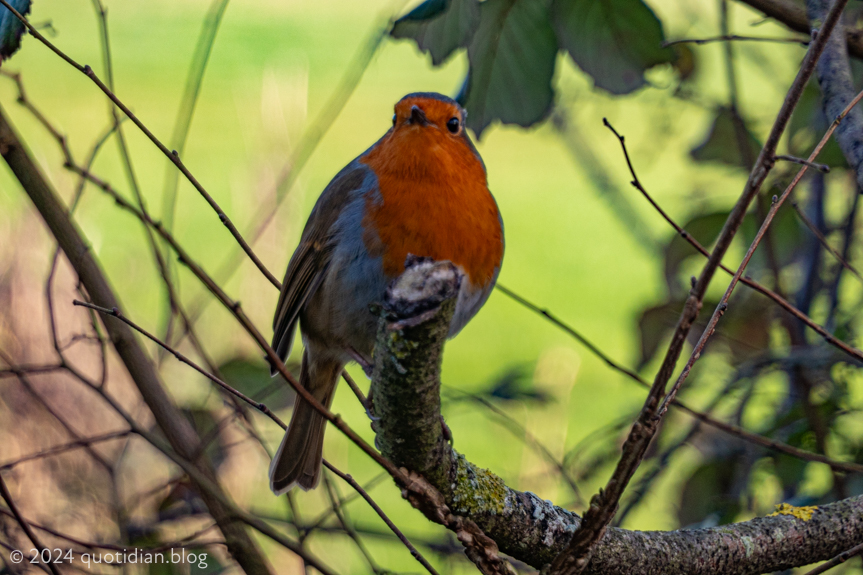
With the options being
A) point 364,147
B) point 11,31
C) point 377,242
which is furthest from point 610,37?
point 364,147

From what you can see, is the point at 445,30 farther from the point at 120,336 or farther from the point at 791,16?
the point at 120,336

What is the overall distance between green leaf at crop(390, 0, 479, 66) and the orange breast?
0.27 meters

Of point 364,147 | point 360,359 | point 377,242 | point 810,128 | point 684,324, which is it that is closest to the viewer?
point 684,324

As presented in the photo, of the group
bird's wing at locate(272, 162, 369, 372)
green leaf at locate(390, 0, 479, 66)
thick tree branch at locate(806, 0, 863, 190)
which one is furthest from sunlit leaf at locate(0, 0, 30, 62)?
thick tree branch at locate(806, 0, 863, 190)

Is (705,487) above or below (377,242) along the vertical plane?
above

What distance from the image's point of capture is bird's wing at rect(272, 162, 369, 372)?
216 centimetres

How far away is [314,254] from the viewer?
2.21 m

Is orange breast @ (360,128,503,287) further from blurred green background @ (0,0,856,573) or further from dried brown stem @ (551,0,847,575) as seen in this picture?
dried brown stem @ (551,0,847,575)

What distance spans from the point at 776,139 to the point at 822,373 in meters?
1.84

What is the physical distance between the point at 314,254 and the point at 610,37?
0.97 meters

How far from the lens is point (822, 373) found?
99.0 inches

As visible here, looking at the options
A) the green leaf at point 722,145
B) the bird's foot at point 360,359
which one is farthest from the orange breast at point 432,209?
the green leaf at point 722,145

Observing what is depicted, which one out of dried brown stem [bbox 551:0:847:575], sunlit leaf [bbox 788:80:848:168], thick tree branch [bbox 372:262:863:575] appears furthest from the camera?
sunlit leaf [bbox 788:80:848:168]

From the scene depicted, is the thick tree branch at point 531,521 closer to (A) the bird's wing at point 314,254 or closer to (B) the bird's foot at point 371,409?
(B) the bird's foot at point 371,409
